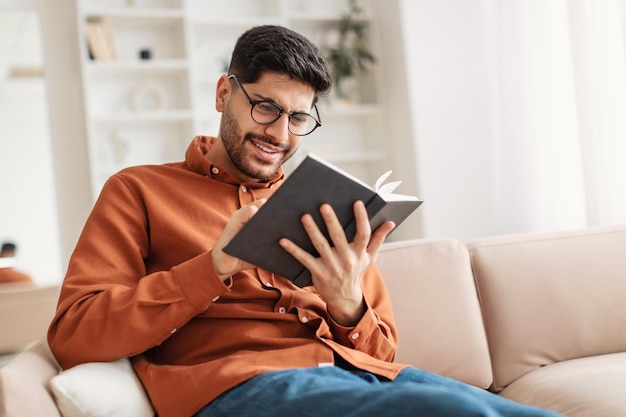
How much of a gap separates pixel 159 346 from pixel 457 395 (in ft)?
2.34

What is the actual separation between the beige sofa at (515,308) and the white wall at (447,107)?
222 cm

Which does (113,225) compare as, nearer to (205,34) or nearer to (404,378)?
(404,378)

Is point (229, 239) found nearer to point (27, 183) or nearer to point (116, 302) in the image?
point (116, 302)

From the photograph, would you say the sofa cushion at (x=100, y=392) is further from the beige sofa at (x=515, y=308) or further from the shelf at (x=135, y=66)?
the shelf at (x=135, y=66)

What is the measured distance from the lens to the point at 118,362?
4.42 ft

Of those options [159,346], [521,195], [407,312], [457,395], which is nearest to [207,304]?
[159,346]

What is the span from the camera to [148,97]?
14.3ft

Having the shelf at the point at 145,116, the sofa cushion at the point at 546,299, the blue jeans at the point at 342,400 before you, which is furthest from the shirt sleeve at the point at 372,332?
the shelf at the point at 145,116

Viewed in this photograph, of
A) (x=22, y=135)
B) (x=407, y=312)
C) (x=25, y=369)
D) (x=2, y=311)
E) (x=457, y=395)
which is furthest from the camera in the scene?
(x=22, y=135)

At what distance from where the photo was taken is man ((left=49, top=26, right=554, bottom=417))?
4.06 ft

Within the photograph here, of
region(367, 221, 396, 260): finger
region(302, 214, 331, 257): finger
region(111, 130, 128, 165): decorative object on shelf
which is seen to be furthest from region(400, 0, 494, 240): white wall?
region(302, 214, 331, 257): finger

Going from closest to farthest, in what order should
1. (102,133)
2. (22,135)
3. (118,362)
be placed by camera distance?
(118,362) < (102,133) < (22,135)

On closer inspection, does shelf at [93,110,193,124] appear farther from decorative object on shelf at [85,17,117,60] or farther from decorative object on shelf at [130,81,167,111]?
decorative object on shelf at [85,17,117,60]

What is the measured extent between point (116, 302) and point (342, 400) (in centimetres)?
48
